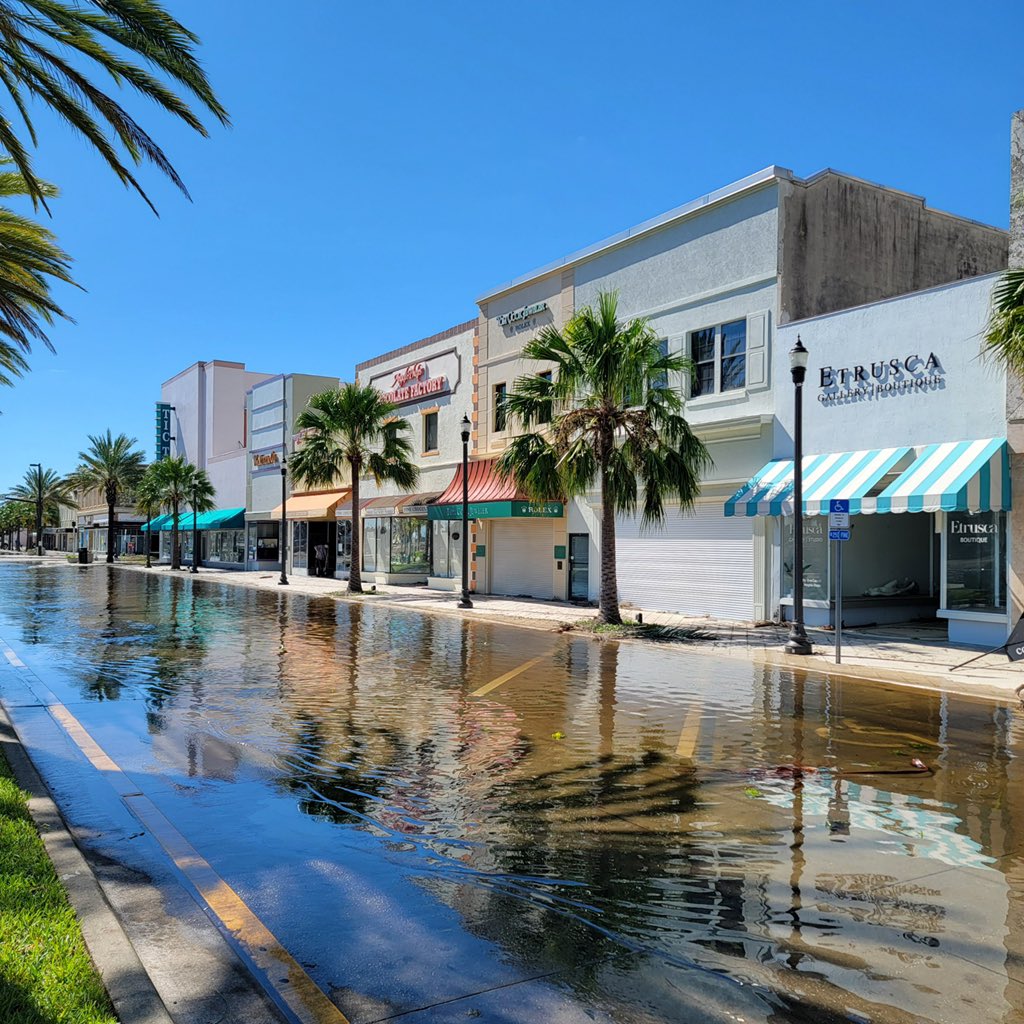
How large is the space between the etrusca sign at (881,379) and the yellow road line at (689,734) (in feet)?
32.7

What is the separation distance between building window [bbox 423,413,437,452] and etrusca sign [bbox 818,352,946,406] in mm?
18153

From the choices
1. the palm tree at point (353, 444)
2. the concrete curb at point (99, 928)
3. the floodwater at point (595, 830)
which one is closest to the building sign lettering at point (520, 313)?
the palm tree at point (353, 444)

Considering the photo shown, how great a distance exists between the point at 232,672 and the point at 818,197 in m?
16.9

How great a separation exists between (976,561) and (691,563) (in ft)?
25.3

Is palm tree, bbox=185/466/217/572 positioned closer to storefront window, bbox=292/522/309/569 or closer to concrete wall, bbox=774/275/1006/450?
storefront window, bbox=292/522/309/569

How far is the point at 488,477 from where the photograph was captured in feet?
95.8

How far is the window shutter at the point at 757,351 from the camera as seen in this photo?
65.9ft

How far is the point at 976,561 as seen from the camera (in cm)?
1589

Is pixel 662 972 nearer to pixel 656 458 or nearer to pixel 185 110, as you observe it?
pixel 185 110

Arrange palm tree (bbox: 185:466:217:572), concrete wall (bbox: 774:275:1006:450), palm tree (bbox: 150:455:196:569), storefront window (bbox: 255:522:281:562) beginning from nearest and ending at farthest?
concrete wall (bbox: 774:275:1006:450) → storefront window (bbox: 255:522:281:562) → palm tree (bbox: 150:455:196:569) → palm tree (bbox: 185:466:217:572)

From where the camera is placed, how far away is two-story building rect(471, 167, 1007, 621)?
20.1 meters

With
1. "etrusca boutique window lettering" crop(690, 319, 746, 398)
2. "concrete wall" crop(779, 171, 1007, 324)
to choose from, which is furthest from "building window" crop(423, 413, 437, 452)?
"concrete wall" crop(779, 171, 1007, 324)

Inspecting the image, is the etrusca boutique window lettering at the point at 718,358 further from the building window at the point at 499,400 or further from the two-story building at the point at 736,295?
the building window at the point at 499,400

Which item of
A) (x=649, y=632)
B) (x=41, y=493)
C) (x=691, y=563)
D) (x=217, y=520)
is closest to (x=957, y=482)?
(x=649, y=632)
